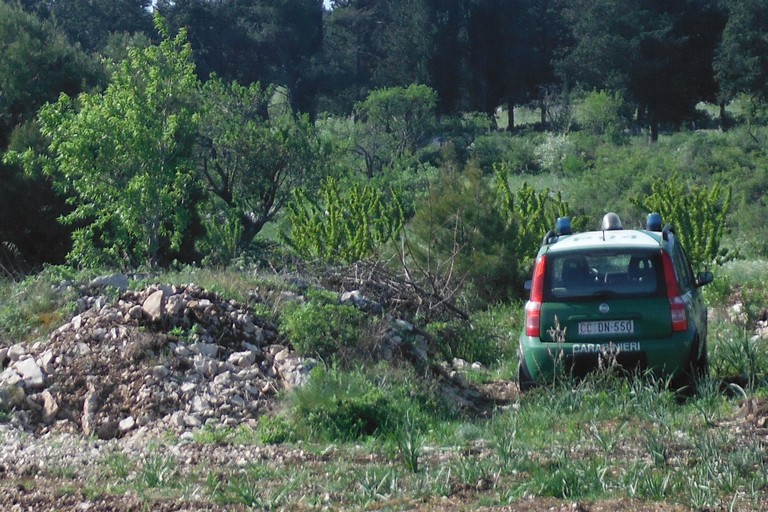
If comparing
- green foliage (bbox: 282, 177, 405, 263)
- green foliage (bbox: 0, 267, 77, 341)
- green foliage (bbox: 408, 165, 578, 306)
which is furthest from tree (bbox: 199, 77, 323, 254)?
green foliage (bbox: 0, 267, 77, 341)

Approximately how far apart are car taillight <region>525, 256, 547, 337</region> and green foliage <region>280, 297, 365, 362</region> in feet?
6.43

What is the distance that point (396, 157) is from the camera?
41.9 m

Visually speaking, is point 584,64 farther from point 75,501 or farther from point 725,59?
point 75,501

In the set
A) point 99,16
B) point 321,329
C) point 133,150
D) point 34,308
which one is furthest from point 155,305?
point 99,16

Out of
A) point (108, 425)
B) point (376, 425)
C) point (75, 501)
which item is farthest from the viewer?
point (108, 425)

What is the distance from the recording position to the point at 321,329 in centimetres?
1053

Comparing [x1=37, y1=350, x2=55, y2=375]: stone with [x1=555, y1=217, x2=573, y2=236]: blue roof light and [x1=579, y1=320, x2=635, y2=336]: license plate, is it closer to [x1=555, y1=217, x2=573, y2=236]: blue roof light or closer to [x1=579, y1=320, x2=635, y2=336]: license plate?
[x1=579, y1=320, x2=635, y2=336]: license plate

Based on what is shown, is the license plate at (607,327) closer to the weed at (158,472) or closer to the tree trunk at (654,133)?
the weed at (158,472)

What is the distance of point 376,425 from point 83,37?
47.6 m

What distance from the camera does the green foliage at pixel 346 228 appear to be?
18.8 m

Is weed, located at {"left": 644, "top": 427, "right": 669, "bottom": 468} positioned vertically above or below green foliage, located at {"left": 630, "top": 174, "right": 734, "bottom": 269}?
above

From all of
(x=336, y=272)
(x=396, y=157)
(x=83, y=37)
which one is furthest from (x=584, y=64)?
(x=336, y=272)

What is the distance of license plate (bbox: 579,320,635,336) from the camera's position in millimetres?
9234

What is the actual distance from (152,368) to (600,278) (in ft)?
13.7
